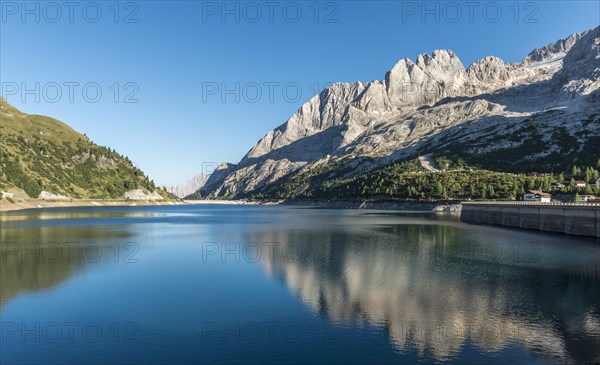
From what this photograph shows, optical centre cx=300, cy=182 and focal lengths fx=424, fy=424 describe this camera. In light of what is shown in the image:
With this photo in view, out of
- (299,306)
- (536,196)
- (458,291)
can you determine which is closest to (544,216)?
(536,196)

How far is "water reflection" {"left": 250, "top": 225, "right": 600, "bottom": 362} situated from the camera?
29922mm

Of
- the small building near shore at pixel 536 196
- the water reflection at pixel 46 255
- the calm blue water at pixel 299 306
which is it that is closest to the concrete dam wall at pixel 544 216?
the calm blue water at pixel 299 306

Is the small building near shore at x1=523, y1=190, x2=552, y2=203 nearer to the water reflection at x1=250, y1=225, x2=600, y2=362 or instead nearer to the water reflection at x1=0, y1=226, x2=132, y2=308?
the water reflection at x1=250, y1=225, x2=600, y2=362

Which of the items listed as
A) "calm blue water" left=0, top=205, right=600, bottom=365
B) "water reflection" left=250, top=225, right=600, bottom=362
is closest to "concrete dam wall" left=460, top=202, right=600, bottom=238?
"water reflection" left=250, top=225, right=600, bottom=362

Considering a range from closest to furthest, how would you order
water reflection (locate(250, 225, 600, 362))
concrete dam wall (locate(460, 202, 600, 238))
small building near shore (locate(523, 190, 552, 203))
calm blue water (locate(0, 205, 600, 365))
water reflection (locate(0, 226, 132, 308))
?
calm blue water (locate(0, 205, 600, 365)), water reflection (locate(250, 225, 600, 362)), water reflection (locate(0, 226, 132, 308)), concrete dam wall (locate(460, 202, 600, 238)), small building near shore (locate(523, 190, 552, 203))

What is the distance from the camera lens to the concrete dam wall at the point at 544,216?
9525 centimetres

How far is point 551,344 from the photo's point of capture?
94.1 feet

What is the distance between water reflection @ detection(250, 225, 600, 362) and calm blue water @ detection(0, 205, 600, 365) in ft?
0.54

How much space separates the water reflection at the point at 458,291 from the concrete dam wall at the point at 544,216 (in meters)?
18.9

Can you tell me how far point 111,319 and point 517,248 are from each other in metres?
70.4

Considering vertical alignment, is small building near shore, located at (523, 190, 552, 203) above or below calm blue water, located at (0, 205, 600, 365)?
above

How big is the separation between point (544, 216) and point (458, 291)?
8630cm

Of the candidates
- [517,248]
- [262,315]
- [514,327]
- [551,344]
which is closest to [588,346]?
[551,344]

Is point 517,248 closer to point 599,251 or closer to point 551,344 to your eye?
point 599,251
